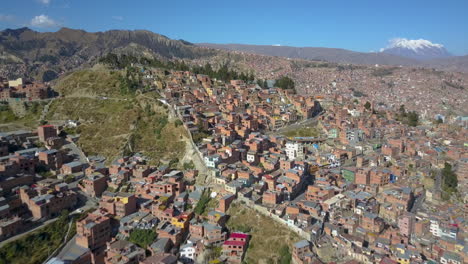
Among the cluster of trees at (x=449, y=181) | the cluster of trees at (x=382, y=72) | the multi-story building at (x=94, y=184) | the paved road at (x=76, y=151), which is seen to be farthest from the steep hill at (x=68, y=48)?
the cluster of trees at (x=449, y=181)

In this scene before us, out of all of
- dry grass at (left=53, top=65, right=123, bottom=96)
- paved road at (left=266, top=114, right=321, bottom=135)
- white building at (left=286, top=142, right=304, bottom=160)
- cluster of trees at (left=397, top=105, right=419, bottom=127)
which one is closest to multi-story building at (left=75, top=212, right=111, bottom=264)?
white building at (left=286, top=142, right=304, bottom=160)

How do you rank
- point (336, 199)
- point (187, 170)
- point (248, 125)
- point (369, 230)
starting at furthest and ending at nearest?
point (248, 125)
point (187, 170)
point (336, 199)
point (369, 230)

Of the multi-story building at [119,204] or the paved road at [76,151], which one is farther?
the paved road at [76,151]

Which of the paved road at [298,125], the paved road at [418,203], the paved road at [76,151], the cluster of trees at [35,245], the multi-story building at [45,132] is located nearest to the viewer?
the cluster of trees at [35,245]

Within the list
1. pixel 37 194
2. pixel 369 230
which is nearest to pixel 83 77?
pixel 37 194

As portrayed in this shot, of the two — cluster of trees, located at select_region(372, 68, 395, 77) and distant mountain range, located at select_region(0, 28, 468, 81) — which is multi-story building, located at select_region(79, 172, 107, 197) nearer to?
distant mountain range, located at select_region(0, 28, 468, 81)

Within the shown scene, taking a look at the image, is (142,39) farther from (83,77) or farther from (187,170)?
(187,170)

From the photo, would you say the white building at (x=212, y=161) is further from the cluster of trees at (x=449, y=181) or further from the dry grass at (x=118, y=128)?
the cluster of trees at (x=449, y=181)

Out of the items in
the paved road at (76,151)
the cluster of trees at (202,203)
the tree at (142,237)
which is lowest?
the tree at (142,237)

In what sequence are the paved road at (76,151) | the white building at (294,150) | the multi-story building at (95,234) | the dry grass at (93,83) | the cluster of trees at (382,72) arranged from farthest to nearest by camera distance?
the cluster of trees at (382,72)
the dry grass at (93,83)
the white building at (294,150)
the paved road at (76,151)
the multi-story building at (95,234)
